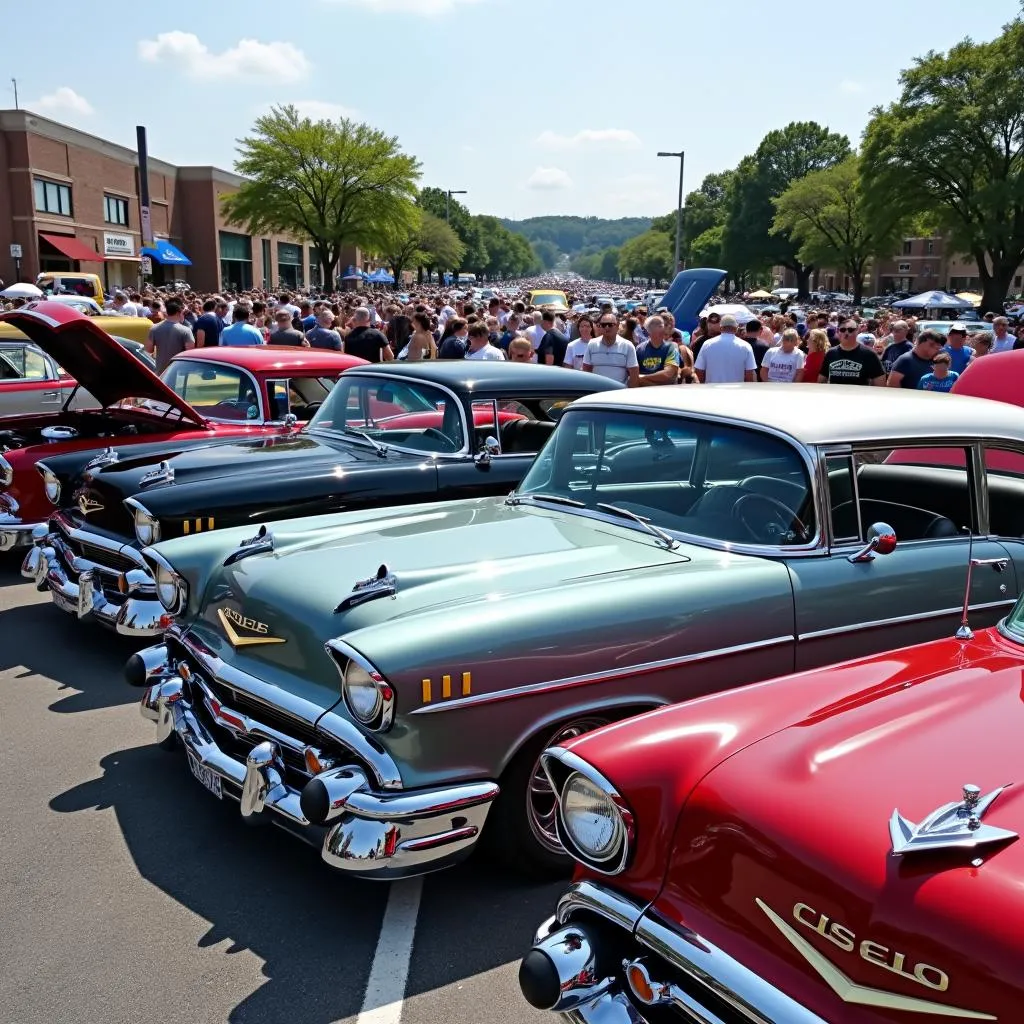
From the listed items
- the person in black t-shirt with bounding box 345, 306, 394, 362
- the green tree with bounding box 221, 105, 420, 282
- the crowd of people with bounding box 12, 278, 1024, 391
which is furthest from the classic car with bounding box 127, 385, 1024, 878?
the green tree with bounding box 221, 105, 420, 282

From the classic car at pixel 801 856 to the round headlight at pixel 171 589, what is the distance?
87.5 inches

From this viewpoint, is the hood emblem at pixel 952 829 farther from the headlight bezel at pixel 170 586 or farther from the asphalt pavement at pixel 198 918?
the headlight bezel at pixel 170 586

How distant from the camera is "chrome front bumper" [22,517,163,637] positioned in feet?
16.0

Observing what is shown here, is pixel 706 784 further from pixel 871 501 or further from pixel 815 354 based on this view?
pixel 815 354

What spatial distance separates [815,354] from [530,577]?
25.1 ft

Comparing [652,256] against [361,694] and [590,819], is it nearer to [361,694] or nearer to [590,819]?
[361,694]

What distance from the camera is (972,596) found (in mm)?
4051

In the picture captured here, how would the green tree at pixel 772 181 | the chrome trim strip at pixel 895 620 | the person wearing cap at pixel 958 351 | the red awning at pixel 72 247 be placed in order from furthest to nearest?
the green tree at pixel 772 181
the red awning at pixel 72 247
the person wearing cap at pixel 958 351
the chrome trim strip at pixel 895 620

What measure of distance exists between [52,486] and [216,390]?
1.77 m

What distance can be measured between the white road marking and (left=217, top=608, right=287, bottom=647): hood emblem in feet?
3.19

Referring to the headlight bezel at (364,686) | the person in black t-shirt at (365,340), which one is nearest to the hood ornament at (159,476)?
the headlight bezel at (364,686)

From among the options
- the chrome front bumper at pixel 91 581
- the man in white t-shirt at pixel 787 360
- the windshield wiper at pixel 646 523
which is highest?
the man in white t-shirt at pixel 787 360

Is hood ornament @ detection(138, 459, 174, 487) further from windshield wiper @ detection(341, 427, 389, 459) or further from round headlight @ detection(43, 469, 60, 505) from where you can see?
windshield wiper @ detection(341, 427, 389, 459)

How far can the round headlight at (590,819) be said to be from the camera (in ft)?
7.32
